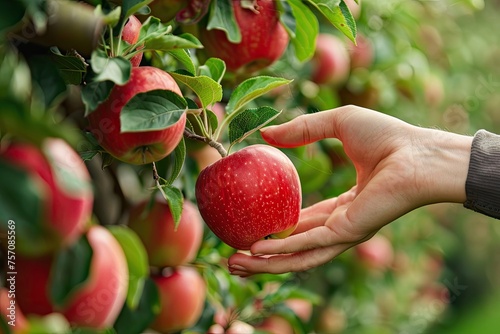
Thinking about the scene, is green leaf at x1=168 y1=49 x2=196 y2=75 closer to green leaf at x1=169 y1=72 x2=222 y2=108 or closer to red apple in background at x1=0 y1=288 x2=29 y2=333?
green leaf at x1=169 y1=72 x2=222 y2=108

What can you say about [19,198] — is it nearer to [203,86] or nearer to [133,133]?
[133,133]

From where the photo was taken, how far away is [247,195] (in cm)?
96

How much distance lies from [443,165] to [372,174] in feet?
0.35

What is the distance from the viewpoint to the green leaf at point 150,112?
77cm

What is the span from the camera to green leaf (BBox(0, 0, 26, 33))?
1.94 ft

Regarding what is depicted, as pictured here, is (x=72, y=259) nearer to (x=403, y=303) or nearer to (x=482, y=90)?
(x=403, y=303)

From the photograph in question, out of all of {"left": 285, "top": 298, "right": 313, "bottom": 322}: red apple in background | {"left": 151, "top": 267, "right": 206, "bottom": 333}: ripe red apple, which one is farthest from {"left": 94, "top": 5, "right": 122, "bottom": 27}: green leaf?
{"left": 285, "top": 298, "right": 313, "bottom": 322}: red apple in background

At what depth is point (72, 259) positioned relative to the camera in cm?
78

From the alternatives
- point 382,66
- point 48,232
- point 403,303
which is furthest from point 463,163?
point 403,303

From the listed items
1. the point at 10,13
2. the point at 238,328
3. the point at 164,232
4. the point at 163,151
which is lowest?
the point at 238,328

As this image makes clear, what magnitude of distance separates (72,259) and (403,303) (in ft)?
8.44

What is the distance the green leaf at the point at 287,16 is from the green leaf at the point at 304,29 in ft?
0.03

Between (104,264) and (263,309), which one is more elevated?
(104,264)

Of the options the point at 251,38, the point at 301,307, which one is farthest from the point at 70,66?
the point at 301,307
